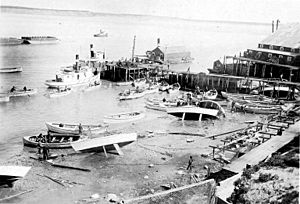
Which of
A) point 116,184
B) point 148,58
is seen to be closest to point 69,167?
point 116,184

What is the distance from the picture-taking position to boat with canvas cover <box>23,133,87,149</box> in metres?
21.6

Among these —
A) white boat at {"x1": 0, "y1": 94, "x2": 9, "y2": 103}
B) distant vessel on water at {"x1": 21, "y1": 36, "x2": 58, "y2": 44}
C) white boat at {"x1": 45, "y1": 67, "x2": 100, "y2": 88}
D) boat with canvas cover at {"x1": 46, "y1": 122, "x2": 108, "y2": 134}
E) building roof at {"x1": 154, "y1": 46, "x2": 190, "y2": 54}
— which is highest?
distant vessel on water at {"x1": 21, "y1": 36, "x2": 58, "y2": 44}

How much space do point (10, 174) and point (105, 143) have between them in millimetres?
5461

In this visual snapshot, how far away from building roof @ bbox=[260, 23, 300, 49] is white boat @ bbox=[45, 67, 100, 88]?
1996 centimetres

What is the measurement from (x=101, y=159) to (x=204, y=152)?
5.48 m

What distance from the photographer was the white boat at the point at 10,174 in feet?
53.4

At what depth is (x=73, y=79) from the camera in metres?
42.8

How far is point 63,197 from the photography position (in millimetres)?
15516

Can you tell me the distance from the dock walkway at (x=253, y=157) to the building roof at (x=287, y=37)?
20.7 m

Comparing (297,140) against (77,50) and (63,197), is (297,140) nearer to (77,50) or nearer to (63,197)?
(63,197)

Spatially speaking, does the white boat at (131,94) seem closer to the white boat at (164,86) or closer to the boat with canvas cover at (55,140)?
the white boat at (164,86)

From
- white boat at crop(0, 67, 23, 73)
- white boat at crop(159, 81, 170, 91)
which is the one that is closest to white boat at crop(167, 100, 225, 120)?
white boat at crop(159, 81, 170, 91)

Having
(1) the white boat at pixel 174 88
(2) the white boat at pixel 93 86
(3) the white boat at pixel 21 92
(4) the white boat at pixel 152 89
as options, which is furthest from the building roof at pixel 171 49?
(3) the white boat at pixel 21 92

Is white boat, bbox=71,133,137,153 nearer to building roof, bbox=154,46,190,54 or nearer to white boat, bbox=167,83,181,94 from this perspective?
white boat, bbox=167,83,181,94
